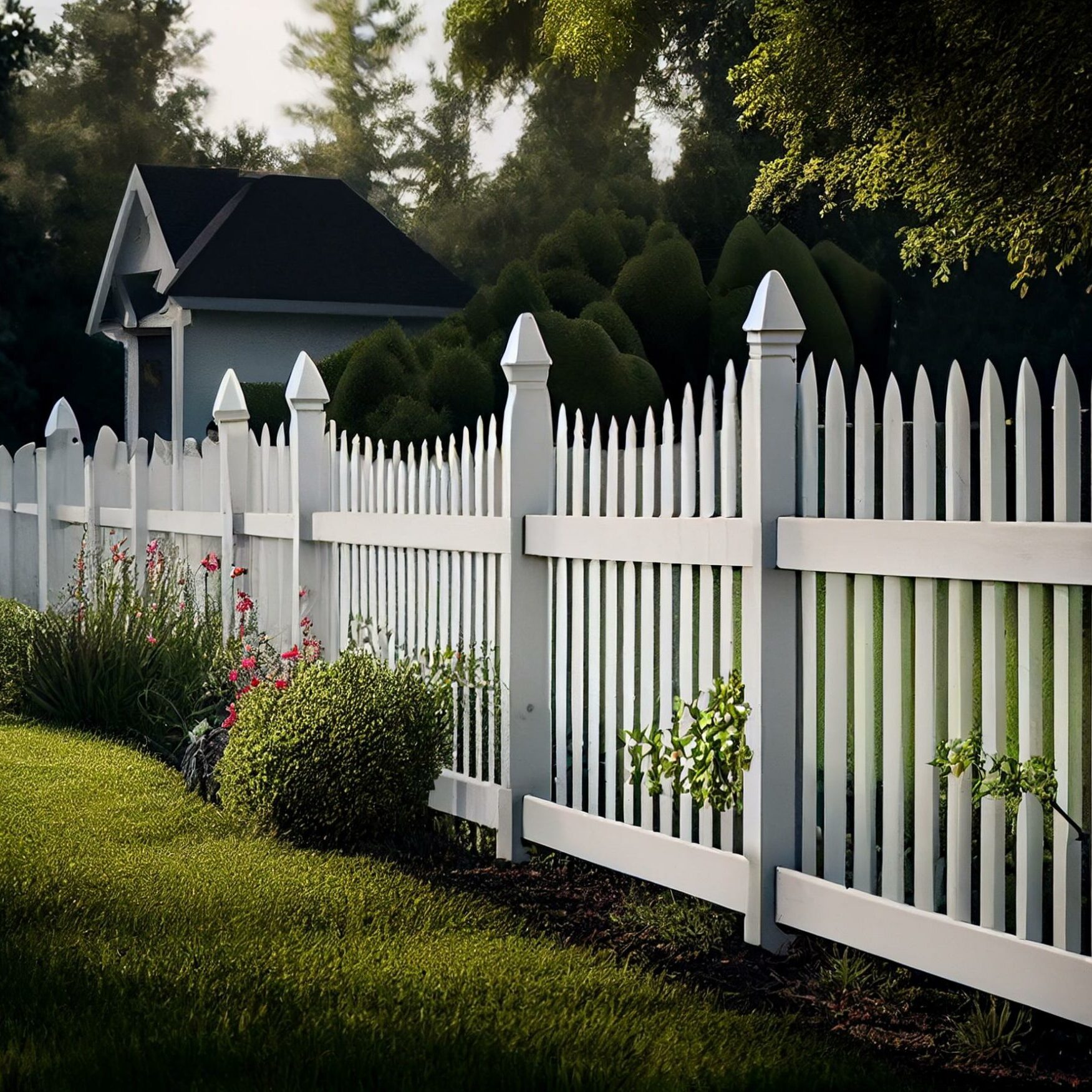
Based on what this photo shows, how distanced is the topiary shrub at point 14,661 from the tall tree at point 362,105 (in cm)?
4011

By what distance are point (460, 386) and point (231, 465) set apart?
3086 mm

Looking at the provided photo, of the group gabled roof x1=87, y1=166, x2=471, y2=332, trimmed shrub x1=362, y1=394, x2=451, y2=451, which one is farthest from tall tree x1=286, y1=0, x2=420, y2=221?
trimmed shrub x1=362, y1=394, x2=451, y2=451

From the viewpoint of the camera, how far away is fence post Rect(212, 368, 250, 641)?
9172 millimetres

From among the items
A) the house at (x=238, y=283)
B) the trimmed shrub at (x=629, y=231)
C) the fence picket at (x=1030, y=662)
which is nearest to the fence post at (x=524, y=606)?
the fence picket at (x=1030, y=662)

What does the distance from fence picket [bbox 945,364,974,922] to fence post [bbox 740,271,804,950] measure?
660 millimetres

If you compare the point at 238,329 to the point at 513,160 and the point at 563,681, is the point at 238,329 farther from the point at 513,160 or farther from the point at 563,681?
the point at 513,160

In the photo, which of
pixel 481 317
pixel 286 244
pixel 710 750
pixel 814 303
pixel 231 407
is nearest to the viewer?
pixel 710 750

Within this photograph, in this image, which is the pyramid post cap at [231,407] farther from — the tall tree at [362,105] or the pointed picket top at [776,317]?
the tall tree at [362,105]

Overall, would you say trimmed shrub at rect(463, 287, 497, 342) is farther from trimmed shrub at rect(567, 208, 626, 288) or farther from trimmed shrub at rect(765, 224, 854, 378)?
trimmed shrub at rect(765, 224, 854, 378)

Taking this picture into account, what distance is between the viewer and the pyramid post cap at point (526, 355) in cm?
627

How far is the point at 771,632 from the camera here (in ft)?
15.9

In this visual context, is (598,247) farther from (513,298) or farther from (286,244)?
(286,244)

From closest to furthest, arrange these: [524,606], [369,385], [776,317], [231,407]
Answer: [776,317], [524,606], [231,407], [369,385]

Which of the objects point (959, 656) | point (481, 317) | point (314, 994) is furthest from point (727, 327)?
point (314, 994)
